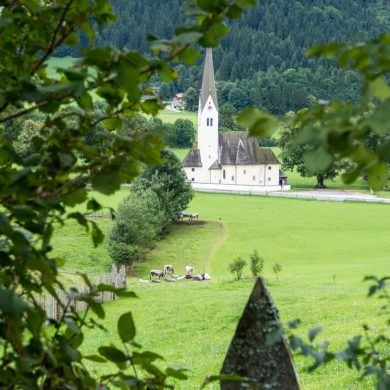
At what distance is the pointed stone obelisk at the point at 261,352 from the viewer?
243 centimetres

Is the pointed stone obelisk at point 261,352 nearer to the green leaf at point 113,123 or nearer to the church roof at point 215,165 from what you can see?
the green leaf at point 113,123

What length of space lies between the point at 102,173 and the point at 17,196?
0.24m

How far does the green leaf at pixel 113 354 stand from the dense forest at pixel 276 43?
120 m

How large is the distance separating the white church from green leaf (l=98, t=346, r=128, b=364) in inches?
2935

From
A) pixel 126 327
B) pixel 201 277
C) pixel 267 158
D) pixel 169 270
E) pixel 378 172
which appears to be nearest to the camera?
pixel 378 172

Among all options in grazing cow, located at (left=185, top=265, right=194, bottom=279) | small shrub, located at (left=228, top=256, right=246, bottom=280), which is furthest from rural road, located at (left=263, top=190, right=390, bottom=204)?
small shrub, located at (left=228, top=256, right=246, bottom=280)

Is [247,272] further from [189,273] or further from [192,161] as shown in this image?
[192,161]

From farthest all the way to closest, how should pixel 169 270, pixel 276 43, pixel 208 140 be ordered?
pixel 276 43 → pixel 208 140 → pixel 169 270

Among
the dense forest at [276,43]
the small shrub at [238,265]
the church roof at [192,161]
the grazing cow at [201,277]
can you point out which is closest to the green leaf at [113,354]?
the small shrub at [238,265]

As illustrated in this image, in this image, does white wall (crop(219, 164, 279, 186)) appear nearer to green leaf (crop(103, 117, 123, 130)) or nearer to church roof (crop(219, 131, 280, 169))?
church roof (crop(219, 131, 280, 169))

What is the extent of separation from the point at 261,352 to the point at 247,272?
106 ft

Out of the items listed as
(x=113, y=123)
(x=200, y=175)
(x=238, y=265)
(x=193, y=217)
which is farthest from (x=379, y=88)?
(x=200, y=175)

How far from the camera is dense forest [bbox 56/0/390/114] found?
426ft

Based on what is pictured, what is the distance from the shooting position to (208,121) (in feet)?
267
